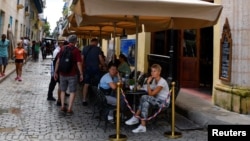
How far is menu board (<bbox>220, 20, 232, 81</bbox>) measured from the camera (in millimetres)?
8070

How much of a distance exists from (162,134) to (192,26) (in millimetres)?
2486

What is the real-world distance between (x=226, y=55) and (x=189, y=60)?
3608mm

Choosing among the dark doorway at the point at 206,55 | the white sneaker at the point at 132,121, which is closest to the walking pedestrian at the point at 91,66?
the white sneaker at the point at 132,121

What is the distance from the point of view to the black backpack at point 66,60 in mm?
7824

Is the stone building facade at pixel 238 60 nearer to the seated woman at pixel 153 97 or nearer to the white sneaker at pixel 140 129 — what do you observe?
the seated woman at pixel 153 97

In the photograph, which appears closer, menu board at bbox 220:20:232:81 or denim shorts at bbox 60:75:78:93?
denim shorts at bbox 60:75:78:93

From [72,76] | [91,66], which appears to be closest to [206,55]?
[91,66]

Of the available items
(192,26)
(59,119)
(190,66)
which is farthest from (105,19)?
(190,66)

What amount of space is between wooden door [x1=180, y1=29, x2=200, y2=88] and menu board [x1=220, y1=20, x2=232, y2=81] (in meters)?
3.33

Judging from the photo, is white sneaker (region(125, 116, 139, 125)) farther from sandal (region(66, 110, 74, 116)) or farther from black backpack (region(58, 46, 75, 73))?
black backpack (region(58, 46, 75, 73))

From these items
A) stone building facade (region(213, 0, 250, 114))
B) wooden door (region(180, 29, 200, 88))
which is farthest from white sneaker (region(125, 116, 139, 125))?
wooden door (region(180, 29, 200, 88))

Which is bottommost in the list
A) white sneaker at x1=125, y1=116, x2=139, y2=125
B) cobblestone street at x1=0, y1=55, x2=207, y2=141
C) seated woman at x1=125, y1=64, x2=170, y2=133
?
cobblestone street at x1=0, y1=55, x2=207, y2=141

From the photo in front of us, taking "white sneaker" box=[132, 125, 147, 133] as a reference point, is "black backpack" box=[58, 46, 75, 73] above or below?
above

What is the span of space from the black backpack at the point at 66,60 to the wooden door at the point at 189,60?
5.06 meters
